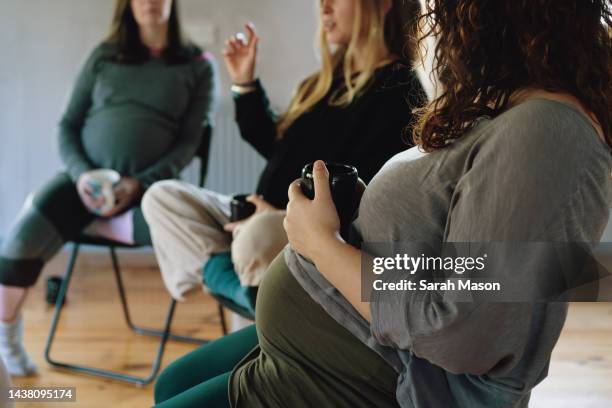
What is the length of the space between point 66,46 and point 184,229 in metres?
1.78

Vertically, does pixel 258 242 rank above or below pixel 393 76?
below

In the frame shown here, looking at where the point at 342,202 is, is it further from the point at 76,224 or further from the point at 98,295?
the point at 98,295

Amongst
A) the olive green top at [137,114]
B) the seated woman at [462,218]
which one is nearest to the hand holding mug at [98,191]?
the olive green top at [137,114]

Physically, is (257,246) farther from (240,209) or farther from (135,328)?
(135,328)

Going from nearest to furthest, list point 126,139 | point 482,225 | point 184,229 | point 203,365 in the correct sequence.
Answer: point 482,225
point 203,365
point 184,229
point 126,139

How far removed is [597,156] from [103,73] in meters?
2.04

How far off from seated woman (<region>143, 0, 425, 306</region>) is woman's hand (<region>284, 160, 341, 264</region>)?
65cm

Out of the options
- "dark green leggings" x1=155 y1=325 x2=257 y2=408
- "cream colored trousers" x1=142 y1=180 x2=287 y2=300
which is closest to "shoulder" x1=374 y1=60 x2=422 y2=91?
"cream colored trousers" x1=142 y1=180 x2=287 y2=300

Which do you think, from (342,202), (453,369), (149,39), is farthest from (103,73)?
(453,369)

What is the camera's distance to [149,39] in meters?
2.56

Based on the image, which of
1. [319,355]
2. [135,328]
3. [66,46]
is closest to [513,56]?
[319,355]

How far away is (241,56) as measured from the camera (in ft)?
6.40

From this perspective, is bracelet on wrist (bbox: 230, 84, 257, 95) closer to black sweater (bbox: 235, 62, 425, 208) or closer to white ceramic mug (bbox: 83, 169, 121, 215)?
black sweater (bbox: 235, 62, 425, 208)

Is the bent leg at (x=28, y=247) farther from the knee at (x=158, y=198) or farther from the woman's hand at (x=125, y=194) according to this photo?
the knee at (x=158, y=198)
